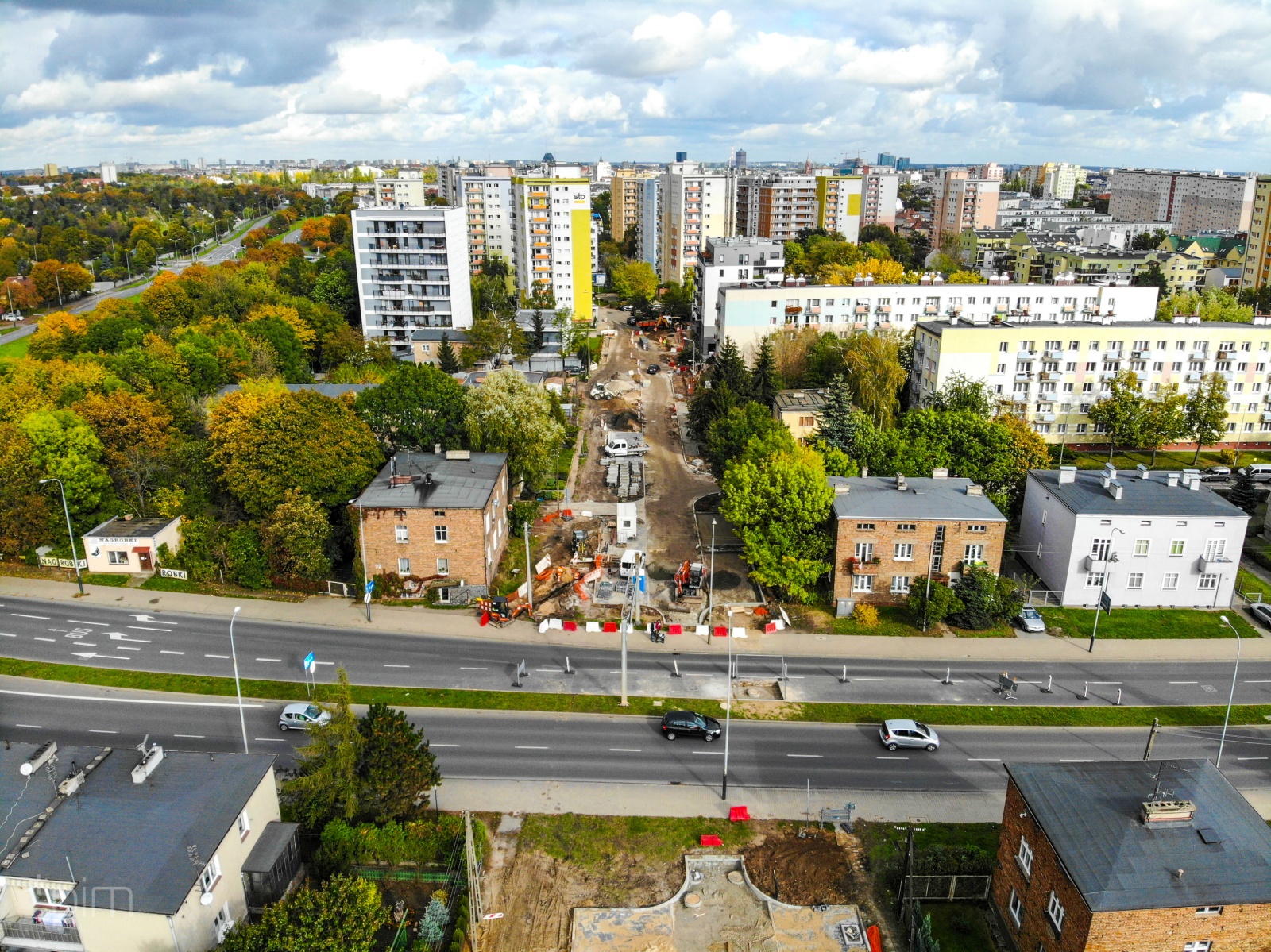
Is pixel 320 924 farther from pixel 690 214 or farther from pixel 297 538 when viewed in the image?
pixel 690 214

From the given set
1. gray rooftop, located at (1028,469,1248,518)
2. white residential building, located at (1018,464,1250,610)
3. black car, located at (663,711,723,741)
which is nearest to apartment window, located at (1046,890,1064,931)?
black car, located at (663,711,723,741)

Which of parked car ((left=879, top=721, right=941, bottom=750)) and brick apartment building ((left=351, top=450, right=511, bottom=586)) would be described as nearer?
parked car ((left=879, top=721, right=941, bottom=750))

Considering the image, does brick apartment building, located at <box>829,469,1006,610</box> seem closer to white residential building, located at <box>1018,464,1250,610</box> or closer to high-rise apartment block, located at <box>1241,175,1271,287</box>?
white residential building, located at <box>1018,464,1250,610</box>

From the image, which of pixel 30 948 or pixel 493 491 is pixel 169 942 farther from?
pixel 493 491

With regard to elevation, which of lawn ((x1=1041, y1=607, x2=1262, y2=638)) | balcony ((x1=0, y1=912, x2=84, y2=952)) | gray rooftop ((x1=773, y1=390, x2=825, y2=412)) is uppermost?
gray rooftop ((x1=773, y1=390, x2=825, y2=412))

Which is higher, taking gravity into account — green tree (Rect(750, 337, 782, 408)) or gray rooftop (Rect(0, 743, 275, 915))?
green tree (Rect(750, 337, 782, 408))

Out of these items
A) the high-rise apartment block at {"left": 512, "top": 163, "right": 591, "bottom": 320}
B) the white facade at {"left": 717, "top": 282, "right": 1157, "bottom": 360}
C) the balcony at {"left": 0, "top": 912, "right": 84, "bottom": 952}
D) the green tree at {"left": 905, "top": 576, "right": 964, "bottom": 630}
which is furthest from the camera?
the high-rise apartment block at {"left": 512, "top": 163, "right": 591, "bottom": 320}

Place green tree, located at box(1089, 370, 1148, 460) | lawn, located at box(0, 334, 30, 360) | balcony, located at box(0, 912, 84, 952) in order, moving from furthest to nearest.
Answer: lawn, located at box(0, 334, 30, 360), green tree, located at box(1089, 370, 1148, 460), balcony, located at box(0, 912, 84, 952)

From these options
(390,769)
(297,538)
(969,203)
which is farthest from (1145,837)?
(969,203)
